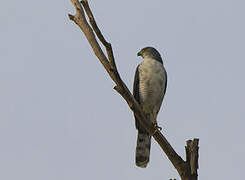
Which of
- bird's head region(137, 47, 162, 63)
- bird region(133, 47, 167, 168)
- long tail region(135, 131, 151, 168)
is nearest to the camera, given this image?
long tail region(135, 131, 151, 168)

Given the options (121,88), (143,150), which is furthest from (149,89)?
(121,88)

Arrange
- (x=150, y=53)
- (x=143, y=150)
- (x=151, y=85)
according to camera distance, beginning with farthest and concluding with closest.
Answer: (x=150, y=53), (x=151, y=85), (x=143, y=150)

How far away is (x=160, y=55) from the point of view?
945cm

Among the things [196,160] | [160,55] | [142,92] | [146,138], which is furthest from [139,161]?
[196,160]

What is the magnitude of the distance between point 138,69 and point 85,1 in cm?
392

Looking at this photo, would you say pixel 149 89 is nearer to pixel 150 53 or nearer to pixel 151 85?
pixel 151 85

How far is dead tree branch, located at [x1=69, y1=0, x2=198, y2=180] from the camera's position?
190 inches

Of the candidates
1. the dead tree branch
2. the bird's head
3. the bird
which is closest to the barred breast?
the bird

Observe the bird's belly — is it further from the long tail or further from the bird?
the long tail

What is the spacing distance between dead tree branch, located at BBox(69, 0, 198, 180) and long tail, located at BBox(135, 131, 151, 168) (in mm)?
2619

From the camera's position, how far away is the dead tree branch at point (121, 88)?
15.9 ft

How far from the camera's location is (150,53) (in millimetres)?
9406

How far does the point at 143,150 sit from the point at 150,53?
2154mm

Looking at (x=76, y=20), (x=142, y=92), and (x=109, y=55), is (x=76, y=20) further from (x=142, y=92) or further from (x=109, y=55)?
(x=142, y=92)
